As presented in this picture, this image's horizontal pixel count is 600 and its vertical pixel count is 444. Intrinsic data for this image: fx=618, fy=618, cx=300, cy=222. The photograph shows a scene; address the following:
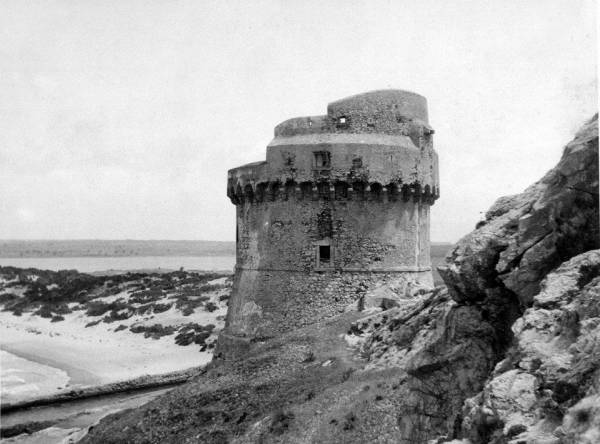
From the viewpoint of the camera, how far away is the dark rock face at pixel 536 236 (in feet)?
22.9

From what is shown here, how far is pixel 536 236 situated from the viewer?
7387 millimetres

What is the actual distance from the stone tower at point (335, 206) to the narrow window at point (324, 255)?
0.12 ft

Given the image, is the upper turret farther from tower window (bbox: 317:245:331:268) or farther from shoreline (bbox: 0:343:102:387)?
shoreline (bbox: 0:343:102:387)

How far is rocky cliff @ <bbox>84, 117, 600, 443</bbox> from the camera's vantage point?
533 centimetres

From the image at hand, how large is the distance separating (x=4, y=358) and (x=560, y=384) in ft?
125

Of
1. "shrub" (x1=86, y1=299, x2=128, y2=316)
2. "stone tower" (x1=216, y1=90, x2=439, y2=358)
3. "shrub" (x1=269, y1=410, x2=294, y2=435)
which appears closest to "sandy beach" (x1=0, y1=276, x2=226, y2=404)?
"shrub" (x1=86, y1=299, x2=128, y2=316)

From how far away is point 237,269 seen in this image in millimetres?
24500

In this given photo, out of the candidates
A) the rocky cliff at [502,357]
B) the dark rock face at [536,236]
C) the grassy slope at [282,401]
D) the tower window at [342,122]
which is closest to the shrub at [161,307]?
the grassy slope at [282,401]

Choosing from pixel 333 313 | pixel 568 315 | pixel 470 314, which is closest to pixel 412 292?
pixel 333 313

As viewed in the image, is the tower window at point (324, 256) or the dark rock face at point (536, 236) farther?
the tower window at point (324, 256)

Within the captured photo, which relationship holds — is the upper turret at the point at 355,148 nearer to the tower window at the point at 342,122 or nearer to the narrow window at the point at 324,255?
the tower window at the point at 342,122

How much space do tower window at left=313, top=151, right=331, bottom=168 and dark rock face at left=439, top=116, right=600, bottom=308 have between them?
528 inches

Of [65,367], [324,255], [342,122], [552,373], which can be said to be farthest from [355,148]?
[65,367]

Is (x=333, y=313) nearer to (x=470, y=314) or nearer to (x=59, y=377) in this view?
(x=470, y=314)
